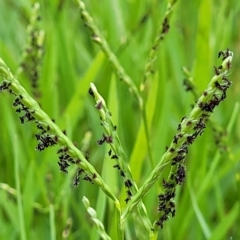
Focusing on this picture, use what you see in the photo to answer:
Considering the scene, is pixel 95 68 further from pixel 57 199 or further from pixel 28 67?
pixel 57 199

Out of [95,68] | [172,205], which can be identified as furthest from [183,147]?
[95,68]

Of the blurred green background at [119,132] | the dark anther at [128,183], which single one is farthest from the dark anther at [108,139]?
the blurred green background at [119,132]

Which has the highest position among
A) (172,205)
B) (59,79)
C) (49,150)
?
(59,79)

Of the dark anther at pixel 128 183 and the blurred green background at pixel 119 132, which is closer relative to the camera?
the dark anther at pixel 128 183

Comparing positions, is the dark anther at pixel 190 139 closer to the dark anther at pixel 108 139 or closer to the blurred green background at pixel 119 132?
the dark anther at pixel 108 139

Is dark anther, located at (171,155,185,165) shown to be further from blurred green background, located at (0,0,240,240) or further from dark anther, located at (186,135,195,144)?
blurred green background, located at (0,0,240,240)

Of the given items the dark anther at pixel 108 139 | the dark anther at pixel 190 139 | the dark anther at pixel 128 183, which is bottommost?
the dark anther at pixel 190 139

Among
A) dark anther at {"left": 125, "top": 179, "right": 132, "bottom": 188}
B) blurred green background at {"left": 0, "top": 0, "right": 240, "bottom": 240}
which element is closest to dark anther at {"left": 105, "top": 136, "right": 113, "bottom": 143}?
dark anther at {"left": 125, "top": 179, "right": 132, "bottom": 188}

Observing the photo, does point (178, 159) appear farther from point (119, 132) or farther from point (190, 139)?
point (119, 132)
